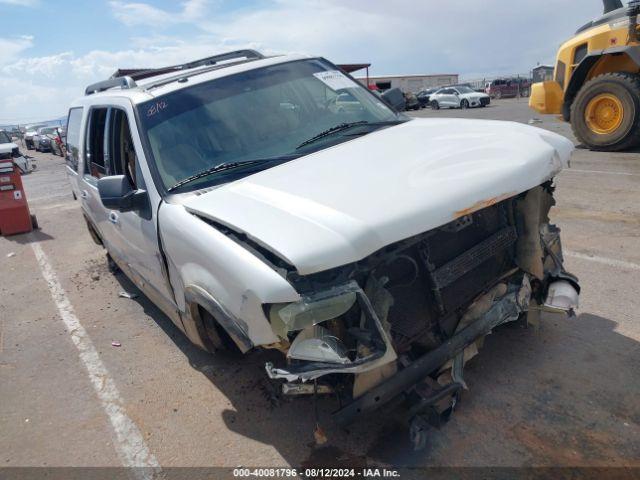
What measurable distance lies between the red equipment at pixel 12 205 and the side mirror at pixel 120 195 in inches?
261

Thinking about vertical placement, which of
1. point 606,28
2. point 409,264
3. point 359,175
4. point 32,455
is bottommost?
point 32,455

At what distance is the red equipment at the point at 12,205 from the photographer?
840 cm

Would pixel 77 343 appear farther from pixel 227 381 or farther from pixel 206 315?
pixel 206 315

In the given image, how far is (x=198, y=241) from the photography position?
246 centimetres

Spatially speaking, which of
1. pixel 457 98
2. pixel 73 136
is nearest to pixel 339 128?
pixel 73 136

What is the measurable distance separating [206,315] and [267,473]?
3.09ft

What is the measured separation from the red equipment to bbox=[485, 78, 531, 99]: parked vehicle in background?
129ft

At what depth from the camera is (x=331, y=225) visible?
2.09 m

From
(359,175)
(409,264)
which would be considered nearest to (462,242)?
(409,264)

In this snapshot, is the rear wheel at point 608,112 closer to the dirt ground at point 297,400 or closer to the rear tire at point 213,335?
the dirt ground at point 297,400

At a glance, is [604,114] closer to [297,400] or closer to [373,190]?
[373,190]

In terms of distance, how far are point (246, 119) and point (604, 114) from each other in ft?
29.0

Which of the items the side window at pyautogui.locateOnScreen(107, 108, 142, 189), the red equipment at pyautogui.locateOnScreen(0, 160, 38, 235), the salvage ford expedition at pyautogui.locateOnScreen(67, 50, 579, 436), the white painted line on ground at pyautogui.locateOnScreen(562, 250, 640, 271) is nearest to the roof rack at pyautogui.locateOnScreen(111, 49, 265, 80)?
the salvage ford expedition at pyautogui.locateOnScreen(67, 50, 579, 436)

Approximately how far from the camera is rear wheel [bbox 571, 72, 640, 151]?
8.86 meters
